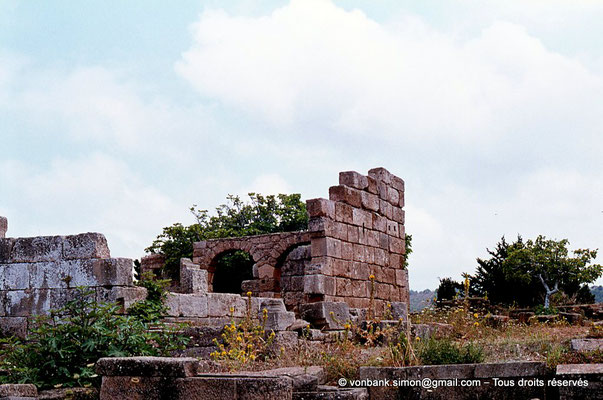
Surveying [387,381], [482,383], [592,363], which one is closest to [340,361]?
[387,381]

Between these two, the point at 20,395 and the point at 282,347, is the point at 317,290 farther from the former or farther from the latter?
the point at 20,395

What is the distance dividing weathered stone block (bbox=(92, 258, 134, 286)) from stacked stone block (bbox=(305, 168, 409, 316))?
441 centimetres

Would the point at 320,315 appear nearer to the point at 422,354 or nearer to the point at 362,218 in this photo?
the point at 362,218

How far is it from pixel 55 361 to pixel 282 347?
2579 mm

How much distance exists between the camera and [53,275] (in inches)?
415

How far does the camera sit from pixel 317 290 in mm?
13633

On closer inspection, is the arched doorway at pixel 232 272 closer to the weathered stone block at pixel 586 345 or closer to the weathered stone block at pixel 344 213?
the weathered stone block at pixel 344 213

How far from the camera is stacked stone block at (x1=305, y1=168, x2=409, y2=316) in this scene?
13984 mm

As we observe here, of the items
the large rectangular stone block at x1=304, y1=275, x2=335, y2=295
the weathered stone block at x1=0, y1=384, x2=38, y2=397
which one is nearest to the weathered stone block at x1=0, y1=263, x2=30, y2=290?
the weathered stone block at x1=0, y1=384, x2=38, y2=397

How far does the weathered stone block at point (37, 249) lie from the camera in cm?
1058

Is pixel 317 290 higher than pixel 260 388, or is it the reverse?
pixel 317 290

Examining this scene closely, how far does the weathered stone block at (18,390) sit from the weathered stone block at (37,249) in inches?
139

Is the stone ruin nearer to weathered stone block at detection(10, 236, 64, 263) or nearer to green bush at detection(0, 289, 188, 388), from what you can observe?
weathered stone block at detection(10, 236, 64, 263)

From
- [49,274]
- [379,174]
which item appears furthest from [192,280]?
[379,174]
